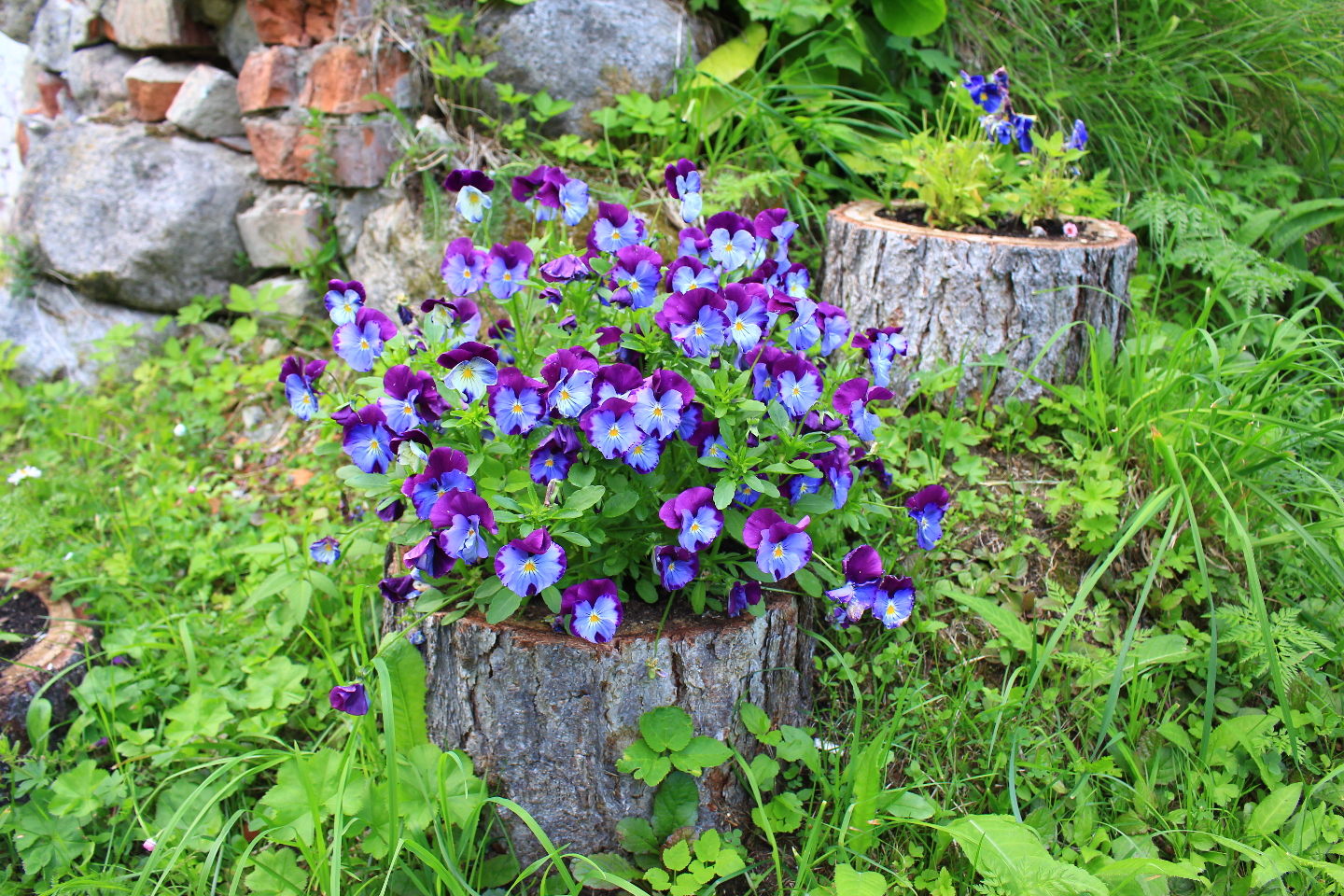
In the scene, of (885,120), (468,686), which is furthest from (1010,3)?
(468,686)

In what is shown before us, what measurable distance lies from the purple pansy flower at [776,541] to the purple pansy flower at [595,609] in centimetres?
25

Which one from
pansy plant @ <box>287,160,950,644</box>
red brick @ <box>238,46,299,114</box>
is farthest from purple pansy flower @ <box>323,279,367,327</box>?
red brick @ <box>238,46,299,114</box>

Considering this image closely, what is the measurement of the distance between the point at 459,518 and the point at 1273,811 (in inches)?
64.9

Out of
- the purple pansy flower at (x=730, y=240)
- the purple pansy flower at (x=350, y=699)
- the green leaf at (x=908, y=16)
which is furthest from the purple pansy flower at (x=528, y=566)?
the green leaf at (x=908, y=16)

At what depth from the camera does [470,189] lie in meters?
1.73

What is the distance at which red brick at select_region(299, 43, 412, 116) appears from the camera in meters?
3.23

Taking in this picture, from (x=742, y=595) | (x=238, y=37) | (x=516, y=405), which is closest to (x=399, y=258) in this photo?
(x=238, y=37)

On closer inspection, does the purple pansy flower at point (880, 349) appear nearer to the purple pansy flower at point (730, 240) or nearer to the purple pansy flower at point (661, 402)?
the purple pansy flower at point (730, 240)

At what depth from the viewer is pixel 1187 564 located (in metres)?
1.96

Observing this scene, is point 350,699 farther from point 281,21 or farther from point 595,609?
point 281,21

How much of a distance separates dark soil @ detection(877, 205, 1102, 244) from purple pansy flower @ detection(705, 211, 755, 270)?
1.13 meters

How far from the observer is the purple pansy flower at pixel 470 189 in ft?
5.54

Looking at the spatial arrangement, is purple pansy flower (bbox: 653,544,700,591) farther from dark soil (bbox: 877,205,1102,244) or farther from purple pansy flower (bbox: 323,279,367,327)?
dark soil (bbox: 877,205,1102,244)

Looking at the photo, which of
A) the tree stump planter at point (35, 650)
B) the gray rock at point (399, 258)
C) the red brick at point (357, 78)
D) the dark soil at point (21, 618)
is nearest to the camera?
the tree stump planter at point (35, 650)
